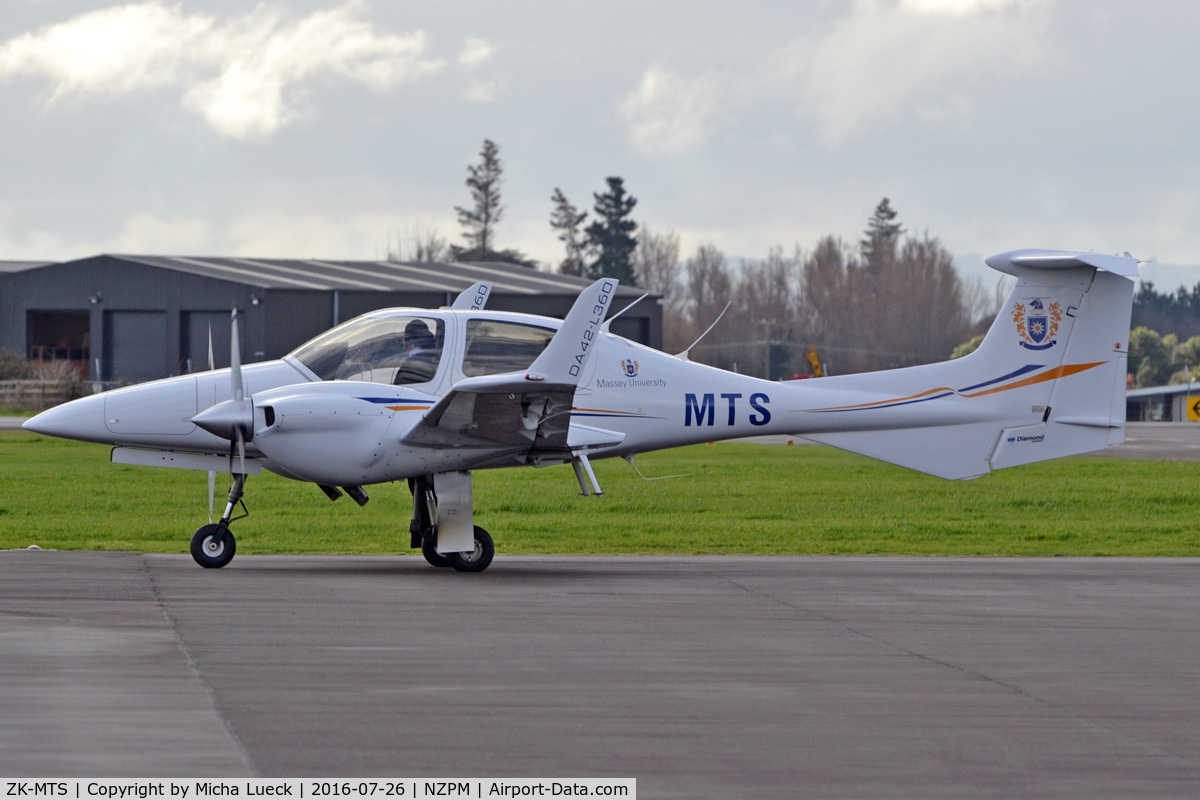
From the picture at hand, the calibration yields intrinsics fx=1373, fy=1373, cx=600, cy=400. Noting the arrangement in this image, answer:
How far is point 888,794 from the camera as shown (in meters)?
5.84

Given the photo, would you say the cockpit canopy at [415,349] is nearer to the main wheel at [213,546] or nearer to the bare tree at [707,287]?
the main wheel at [213,546]

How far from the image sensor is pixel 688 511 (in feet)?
74.3

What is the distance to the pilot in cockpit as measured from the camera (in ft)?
44.1

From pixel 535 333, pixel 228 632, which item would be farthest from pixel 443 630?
pixel 535 333

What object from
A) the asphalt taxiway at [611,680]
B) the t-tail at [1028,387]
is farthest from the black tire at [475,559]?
the t-tail at [1028,387]

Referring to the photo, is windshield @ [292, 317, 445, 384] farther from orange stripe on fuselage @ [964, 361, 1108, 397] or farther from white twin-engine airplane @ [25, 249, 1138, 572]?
orange stripe on fuselage @ [964, 361, 1108, 397]

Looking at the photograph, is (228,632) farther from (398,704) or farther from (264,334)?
(264,334)

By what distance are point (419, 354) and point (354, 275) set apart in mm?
49895

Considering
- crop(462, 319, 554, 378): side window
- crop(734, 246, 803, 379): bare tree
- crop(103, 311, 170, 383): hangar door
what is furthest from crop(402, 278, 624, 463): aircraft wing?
crop(734, 246, 803, 379): bare tree

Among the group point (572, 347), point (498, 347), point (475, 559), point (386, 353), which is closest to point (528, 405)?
point (572, 347)

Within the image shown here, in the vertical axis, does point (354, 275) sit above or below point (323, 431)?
above
